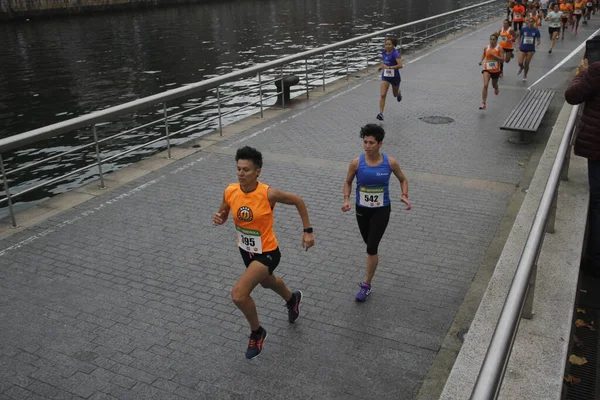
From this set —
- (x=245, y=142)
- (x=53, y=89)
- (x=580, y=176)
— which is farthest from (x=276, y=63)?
(x=53, y=89)

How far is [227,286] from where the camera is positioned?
665 centimetres

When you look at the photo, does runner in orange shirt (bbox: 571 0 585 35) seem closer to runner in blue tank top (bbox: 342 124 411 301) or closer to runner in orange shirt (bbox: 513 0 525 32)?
runner in orange shirt (bbox: 513 0 525 32)

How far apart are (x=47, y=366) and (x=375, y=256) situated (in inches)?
128

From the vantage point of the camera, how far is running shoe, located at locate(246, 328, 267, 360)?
531cm

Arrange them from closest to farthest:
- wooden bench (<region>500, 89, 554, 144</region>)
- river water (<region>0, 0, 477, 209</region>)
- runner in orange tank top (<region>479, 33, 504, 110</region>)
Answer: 1. wooden bench (<region>500, 89, 554, 144</region>)
2. runner in orange tank top (<region>479, 33, 504, 110</region>)
3. river water (<region>0, 0, 477, 209</region>)

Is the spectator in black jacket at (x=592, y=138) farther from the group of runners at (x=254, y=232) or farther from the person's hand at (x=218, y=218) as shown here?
the person's hand at (x=218, y=218)

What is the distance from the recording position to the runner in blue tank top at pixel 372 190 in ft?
19.8

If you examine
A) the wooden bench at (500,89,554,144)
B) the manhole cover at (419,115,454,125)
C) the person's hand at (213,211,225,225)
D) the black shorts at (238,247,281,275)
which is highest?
the person's hand at (213,211,225,225)

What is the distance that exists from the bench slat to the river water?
8.94 metres

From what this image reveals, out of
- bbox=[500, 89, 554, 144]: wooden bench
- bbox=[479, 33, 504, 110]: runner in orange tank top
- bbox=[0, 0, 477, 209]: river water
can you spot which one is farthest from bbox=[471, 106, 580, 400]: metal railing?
bbox=[0, 0, 477, 209]: river water

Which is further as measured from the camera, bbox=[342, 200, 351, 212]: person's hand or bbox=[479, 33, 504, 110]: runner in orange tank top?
bbox=[479, 33, 504, 110]: runner in orange tank top

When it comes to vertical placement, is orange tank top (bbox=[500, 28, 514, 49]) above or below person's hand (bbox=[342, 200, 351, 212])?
below

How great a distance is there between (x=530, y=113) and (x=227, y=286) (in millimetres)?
8344

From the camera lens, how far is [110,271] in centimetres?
704
